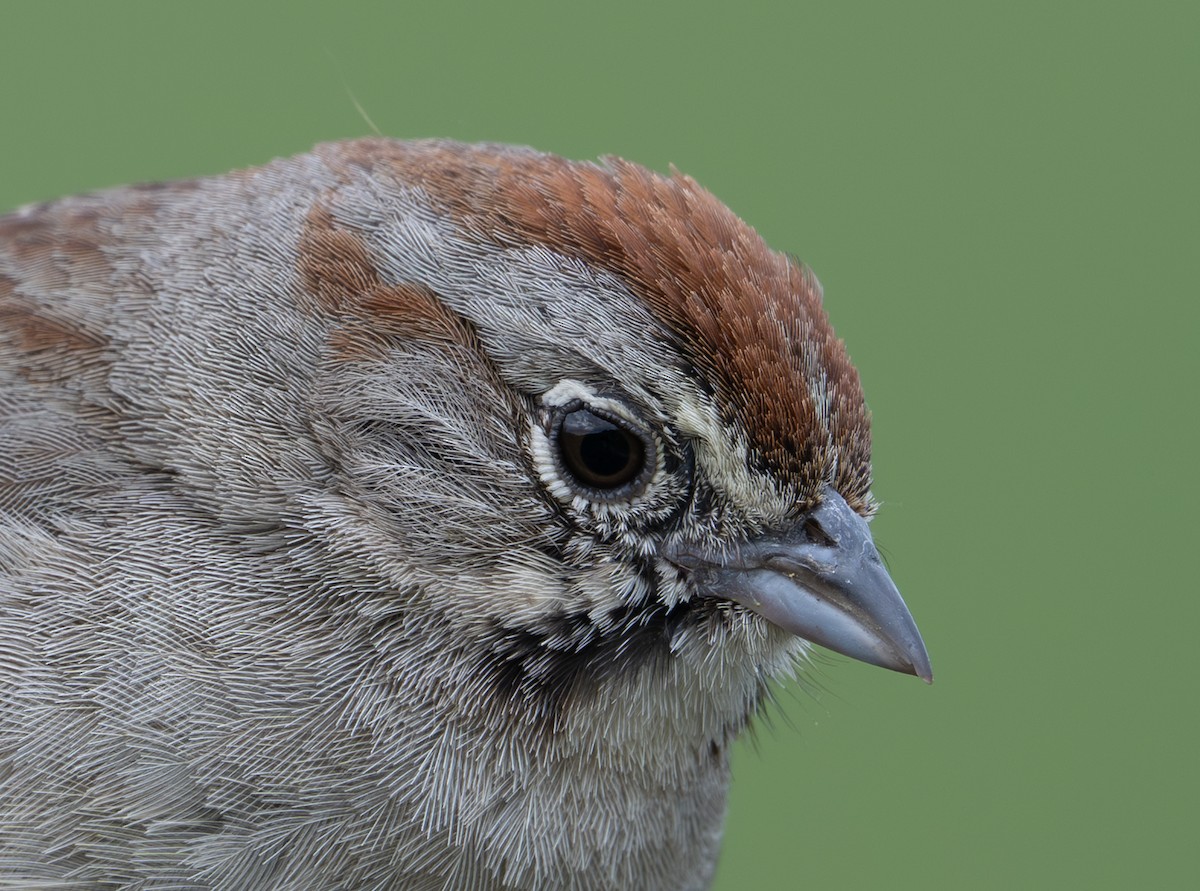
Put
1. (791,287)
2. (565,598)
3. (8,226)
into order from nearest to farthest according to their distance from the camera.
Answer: (565,598)
(791,287)
(8,226)

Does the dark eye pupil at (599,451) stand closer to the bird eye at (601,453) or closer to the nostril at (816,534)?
the bird eye at (601,453)

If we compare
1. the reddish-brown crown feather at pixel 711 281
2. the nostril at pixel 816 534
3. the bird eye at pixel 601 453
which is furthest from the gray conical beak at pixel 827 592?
the bird eye at pixel 601 453

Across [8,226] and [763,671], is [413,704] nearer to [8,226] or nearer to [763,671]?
[763,671]

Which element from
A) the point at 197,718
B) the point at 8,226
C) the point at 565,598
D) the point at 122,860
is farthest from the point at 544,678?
the point at 8,226

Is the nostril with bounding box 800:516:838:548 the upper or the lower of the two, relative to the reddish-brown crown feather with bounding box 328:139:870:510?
lower

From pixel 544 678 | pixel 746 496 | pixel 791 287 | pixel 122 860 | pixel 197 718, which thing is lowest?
pixel 122 860

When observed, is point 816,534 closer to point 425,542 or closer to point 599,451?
point 599,451

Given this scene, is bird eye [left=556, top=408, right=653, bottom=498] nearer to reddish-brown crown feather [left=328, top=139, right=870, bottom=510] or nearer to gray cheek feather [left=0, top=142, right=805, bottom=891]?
gray cheek feather [left=0, top=142, right=805, bottom=891]

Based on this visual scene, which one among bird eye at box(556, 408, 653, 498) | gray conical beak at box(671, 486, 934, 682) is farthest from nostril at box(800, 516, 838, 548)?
bird eye at box(556, 408, 653, 498)
